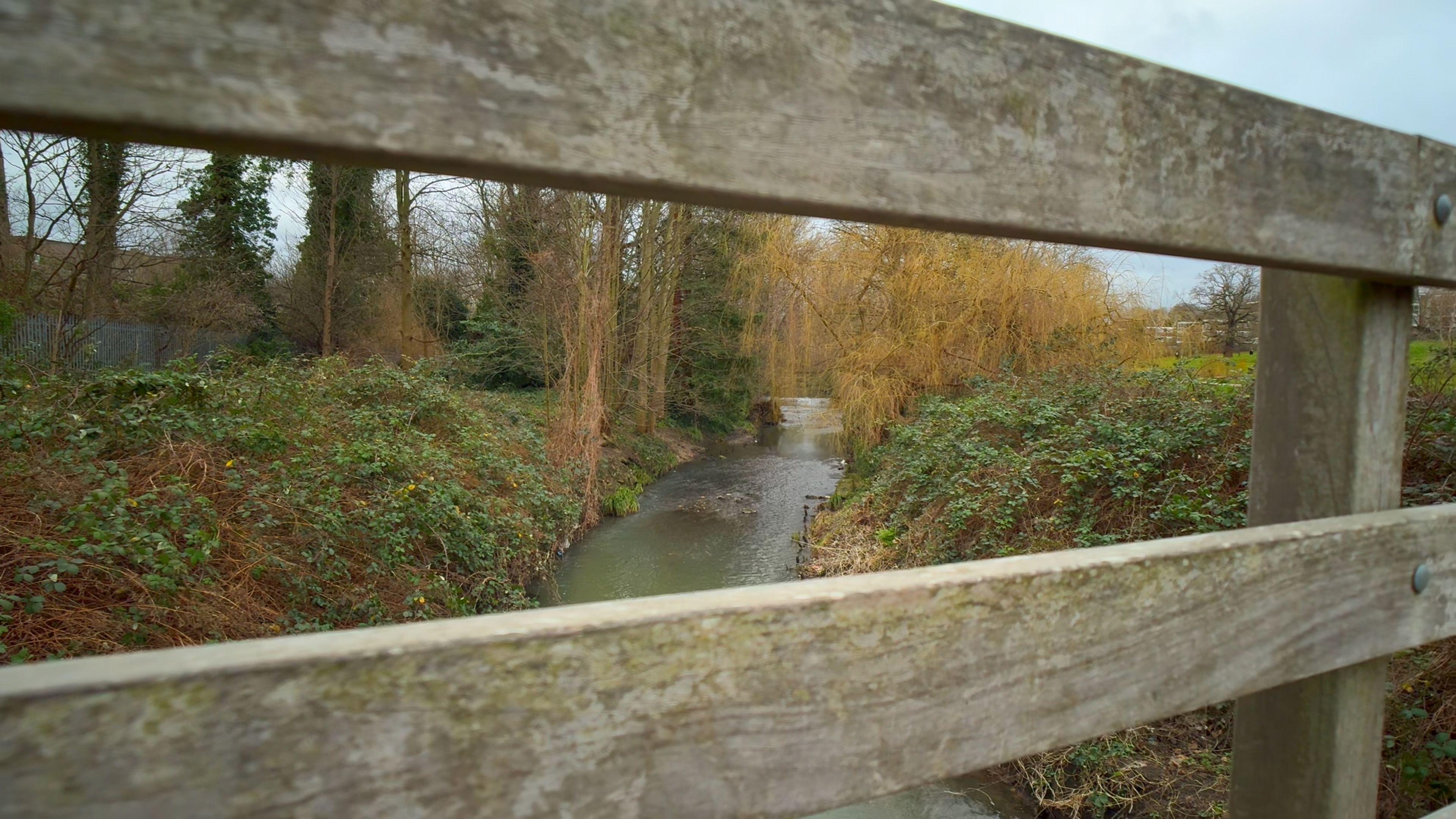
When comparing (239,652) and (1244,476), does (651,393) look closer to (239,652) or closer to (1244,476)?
(1244,476)

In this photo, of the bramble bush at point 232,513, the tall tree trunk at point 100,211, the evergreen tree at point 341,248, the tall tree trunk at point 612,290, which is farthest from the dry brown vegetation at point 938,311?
the evergreen tree at point 341,248

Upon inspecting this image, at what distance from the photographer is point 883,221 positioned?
0.74 meters

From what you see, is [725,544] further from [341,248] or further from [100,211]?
[341,248]

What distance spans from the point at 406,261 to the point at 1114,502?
46.9 feet

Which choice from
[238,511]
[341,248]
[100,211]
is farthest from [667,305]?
[238,511]

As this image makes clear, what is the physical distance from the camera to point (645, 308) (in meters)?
17.0

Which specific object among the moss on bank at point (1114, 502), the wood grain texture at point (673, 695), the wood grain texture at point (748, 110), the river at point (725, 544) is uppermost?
the wood grain texture at point (748, 110)

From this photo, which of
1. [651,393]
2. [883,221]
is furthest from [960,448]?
[651,393]

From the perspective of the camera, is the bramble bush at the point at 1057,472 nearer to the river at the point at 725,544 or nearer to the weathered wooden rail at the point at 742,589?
the river at the point at 725,544

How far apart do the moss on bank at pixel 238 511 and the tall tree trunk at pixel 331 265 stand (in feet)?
28.9

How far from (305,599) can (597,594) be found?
4110mm

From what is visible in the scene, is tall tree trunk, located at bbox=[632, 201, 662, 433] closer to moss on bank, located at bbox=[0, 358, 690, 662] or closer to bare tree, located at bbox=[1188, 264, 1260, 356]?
moss on bank, located at bbox=[0, 358, 690, 662]

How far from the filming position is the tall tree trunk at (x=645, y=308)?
1678 cm

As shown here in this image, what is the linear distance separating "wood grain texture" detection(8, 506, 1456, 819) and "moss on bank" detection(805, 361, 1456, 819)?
361 centimetres
